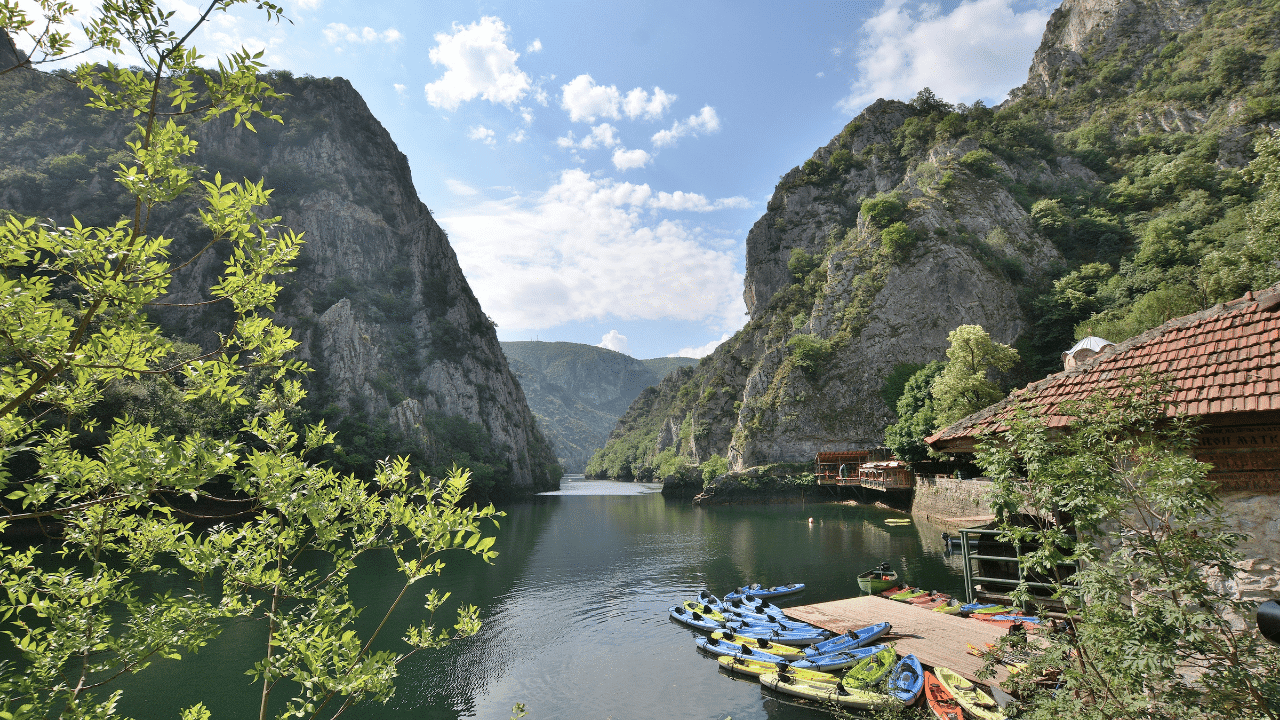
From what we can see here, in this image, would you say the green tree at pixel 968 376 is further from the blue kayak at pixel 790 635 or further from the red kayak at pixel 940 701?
the red kayak at pixel 940 701

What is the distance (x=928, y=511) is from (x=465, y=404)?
65552 millimetres

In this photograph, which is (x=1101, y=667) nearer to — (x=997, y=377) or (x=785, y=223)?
(x=997, y=377)

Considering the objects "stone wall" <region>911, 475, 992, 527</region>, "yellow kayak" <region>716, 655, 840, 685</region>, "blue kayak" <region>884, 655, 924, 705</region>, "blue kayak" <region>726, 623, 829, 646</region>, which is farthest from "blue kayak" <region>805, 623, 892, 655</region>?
"stone wall" <region>911, 475, 992, 527</region>

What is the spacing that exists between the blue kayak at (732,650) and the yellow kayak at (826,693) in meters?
1.22

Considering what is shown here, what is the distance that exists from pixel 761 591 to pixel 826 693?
10.2 meters

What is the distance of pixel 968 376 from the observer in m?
44.3

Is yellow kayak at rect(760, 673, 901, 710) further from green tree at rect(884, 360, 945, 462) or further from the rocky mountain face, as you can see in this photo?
the rocky mountain face

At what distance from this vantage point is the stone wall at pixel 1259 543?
21.4 ft

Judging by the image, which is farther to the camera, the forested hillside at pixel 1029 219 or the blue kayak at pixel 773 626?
the forested hillside at pixel 1029 219

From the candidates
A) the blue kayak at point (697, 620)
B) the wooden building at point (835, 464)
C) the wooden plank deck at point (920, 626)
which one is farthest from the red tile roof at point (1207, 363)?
the wooden building at point (835, 464)

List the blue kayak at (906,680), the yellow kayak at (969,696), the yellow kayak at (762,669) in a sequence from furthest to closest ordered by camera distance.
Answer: the yellow kayak at (762,669)
the blue kayak at (906,680)
the yellow kayak at (969,696)

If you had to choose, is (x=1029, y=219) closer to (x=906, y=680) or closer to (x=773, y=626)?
(x=773, y=626)

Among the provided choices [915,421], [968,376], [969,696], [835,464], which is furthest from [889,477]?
[969,696]

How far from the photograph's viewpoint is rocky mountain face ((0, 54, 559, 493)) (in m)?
63.4
